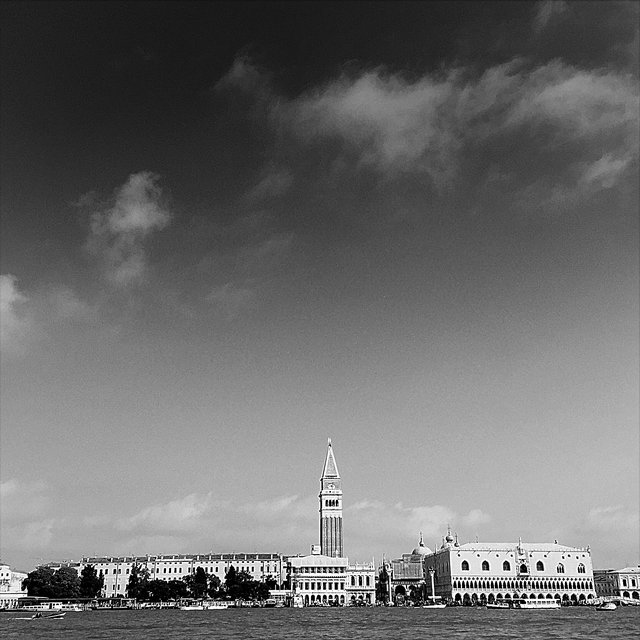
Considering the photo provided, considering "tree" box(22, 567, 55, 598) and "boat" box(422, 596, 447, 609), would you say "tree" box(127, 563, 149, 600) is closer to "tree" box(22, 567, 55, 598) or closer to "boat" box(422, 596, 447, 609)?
"tree" box(22, 567, 55, 598)

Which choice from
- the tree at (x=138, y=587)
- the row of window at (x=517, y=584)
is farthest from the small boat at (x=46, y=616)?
the row of window at (x=517, y=584)

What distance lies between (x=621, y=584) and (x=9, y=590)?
86051mm

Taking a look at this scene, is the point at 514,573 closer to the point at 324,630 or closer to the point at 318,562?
the point at 318,562

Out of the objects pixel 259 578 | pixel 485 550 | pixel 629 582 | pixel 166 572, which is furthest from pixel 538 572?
pixel 166 572

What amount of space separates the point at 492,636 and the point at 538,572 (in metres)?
65.9

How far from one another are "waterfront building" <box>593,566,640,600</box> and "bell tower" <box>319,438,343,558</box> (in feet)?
135

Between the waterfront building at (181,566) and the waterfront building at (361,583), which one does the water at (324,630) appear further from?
the waterfront building at (181,566)

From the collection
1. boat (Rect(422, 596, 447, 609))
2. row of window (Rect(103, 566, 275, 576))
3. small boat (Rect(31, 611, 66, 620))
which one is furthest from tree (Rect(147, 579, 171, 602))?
boat (Rect(422, 596, 447, 609))

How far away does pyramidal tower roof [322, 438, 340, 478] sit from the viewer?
122m

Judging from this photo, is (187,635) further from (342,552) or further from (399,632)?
(342,552)

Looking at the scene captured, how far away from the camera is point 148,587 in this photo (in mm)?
89562

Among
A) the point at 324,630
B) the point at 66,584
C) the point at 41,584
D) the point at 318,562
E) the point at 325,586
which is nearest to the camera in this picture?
the point at 324,630

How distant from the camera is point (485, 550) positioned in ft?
327

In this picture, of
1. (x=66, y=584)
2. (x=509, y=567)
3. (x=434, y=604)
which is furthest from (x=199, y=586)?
(x=509, y=567)
